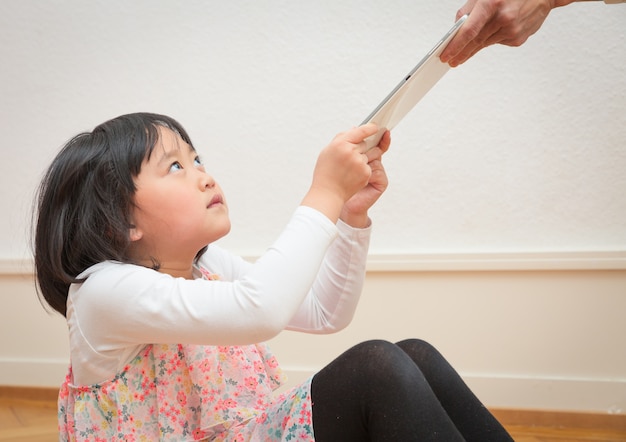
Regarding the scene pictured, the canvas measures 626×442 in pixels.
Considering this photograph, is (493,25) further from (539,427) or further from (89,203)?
(539,427)

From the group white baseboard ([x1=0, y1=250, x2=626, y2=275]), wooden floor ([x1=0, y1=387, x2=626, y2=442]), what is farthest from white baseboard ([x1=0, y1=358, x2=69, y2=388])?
white baseboard ([x1=0, y1=250, x2=626, y2=275])

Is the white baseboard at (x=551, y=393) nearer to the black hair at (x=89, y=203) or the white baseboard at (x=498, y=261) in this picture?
the white baseboard at (x=498, y=261)

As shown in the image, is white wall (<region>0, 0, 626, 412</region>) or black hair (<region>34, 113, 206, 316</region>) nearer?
→ black hair (<region>34, 113, 206, 316</region>)

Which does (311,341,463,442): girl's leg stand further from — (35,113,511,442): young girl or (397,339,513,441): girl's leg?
(397,339,513,441): girl's leg

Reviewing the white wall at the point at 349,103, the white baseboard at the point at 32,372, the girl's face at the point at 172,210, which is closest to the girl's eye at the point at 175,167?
the girl's face at the point at 172,210

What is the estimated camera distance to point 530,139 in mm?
1433

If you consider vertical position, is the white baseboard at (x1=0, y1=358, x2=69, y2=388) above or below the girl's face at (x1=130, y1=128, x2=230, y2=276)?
below

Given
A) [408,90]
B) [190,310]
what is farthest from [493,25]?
[190,310]

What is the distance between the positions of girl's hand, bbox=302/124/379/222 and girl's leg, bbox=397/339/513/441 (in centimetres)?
24

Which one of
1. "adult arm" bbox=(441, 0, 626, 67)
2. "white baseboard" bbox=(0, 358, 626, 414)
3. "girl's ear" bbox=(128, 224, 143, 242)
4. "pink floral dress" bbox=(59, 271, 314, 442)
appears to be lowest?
"white baseboard" bbox=(0, 358, 626, 414)

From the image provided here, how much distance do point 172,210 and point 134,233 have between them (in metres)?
0.06

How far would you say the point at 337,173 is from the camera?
0.73 metres

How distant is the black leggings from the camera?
64 cm

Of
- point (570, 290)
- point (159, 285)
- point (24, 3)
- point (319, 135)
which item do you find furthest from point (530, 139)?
point (24, 3)
